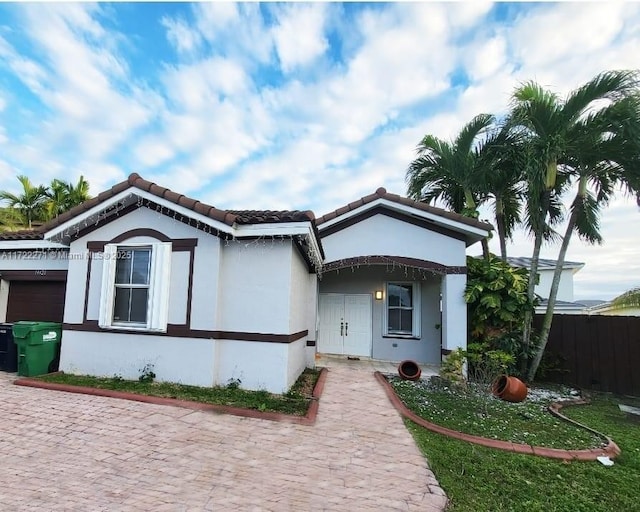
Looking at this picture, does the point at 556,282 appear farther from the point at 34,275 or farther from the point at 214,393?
the point at 34,275

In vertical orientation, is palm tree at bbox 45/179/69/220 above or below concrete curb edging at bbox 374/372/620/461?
above

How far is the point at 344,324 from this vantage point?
41.7 ft

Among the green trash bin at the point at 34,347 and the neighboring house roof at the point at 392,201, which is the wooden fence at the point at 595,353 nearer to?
the neighboring house roof at the point at 392,201

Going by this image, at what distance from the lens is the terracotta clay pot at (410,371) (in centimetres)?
904

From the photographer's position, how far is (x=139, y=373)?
737cm

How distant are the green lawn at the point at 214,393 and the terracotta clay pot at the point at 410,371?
9.31 feet

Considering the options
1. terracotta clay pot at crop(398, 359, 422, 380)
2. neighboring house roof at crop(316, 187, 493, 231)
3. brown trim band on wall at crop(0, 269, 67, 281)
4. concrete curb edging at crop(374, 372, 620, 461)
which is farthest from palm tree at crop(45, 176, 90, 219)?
concrete curb edging at crop(374, 372, 620, 461)

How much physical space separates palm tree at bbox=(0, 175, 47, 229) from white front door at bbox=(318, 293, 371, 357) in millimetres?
14466

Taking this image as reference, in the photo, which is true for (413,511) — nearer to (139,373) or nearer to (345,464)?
(345,464)

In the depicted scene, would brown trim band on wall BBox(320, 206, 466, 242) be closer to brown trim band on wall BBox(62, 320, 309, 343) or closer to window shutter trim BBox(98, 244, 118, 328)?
brown trim band on wall BBox(62, 320, 309, 343)

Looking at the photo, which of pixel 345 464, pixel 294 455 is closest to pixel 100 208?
pixel 294 455

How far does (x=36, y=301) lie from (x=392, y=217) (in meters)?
10.5

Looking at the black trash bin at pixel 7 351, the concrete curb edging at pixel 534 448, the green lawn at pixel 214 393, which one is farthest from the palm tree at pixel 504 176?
the black trash bin at pixel 7 351

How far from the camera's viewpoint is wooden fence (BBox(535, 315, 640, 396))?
9.18m
